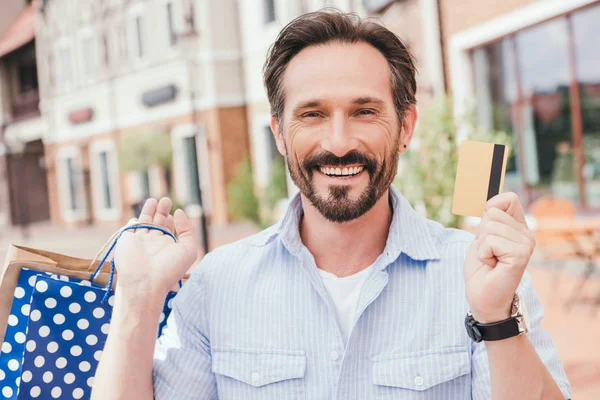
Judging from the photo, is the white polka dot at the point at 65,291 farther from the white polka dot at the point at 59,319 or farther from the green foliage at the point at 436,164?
the green foliage at the point at 436,164

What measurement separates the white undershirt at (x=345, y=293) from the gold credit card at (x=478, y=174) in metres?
0.34

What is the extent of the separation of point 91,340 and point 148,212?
33 centimetres

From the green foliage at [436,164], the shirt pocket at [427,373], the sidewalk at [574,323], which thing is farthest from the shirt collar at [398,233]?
the green foliage at [436,164]

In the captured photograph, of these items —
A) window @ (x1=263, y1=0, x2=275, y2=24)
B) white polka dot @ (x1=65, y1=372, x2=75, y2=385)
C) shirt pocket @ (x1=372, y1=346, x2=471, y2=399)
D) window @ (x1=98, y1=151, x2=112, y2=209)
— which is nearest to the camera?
shirt pocket @ (x1=372, y1=346, x2=471, y2=399)

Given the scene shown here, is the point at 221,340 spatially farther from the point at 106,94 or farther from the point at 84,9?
the point at 84,9

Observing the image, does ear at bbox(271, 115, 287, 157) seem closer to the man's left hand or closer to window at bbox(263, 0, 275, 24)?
the man's left hand

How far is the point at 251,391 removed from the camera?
1489 mm

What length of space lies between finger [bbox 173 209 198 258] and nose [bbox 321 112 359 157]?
1.23ft

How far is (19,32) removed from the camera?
25469 mm

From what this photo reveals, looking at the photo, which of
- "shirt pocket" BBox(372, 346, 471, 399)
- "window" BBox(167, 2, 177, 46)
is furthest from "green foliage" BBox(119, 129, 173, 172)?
"shirt pocket" BBox(372, 346, 471, 399)

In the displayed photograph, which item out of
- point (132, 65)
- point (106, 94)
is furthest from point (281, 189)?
point (106, 94)

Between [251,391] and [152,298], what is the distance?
32cm

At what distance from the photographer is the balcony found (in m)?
24.7

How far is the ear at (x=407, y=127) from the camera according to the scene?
5.51 ft
